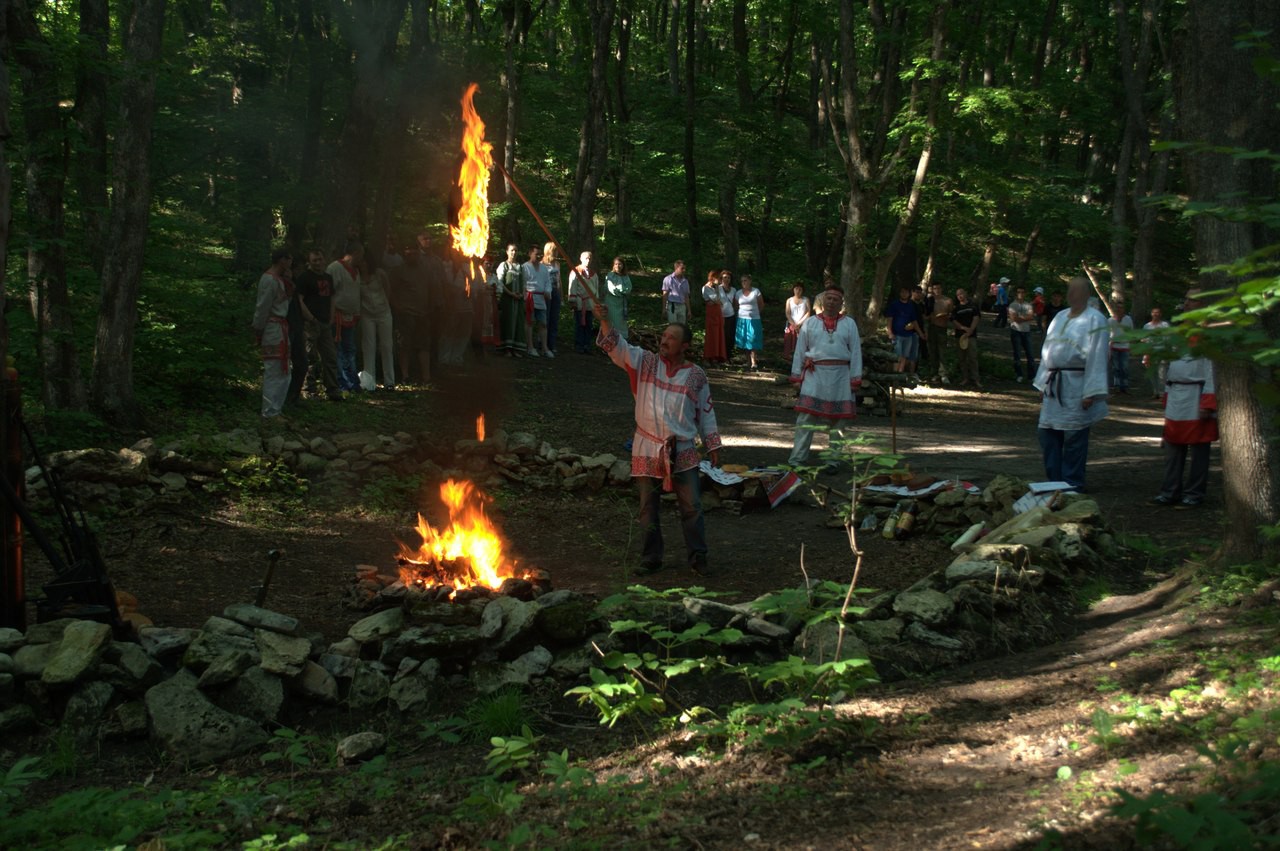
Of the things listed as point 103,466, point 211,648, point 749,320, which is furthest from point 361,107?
point 211,648

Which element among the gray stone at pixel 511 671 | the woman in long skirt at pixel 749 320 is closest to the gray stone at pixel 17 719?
the gray stone at pixel 511 671

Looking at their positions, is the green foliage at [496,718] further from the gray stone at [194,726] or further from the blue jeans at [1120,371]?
the blue jeans at [1120,371]

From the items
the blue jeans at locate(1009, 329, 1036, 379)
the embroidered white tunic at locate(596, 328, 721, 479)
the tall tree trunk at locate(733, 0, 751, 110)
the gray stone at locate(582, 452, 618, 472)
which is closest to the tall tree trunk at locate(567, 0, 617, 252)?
the tall tree trunk at locate(733, 0, 751, 110)

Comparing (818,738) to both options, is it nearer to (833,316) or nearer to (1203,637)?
(1203,637)

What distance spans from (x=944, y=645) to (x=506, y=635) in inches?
105

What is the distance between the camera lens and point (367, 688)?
609 cm

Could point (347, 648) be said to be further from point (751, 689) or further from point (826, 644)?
point (826, 644)

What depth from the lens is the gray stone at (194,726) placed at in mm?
5367

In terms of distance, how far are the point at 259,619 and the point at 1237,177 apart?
6660mm

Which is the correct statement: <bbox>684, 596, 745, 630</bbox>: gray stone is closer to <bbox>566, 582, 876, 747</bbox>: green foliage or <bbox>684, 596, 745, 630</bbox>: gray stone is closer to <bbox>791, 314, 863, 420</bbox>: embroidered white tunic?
<bbox>566, 582, 876, 747</bbox>: green foliage

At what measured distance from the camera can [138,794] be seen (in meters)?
4.86

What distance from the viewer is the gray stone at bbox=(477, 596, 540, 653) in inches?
259

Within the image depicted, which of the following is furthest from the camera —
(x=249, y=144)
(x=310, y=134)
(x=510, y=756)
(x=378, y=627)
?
(x=310, y=134)

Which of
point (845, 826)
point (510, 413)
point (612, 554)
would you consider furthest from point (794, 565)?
point (510, 413)
